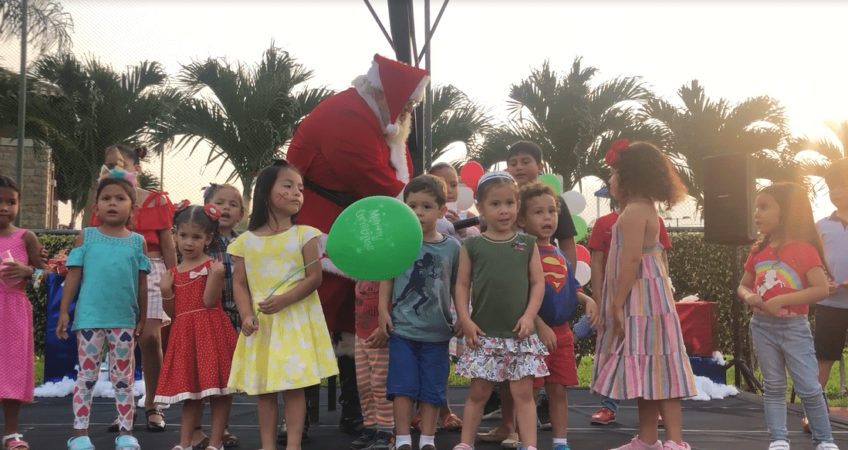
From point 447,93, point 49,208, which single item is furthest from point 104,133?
point 447,93

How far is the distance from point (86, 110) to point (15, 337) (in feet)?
25.1

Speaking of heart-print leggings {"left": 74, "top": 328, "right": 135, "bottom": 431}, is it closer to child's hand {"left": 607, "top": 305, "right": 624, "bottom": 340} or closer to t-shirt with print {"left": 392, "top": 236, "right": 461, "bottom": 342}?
t-shirt with print {"left": 392, "top": 236, "right": 461, "bottom": 342}

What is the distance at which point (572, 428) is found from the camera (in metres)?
4.21

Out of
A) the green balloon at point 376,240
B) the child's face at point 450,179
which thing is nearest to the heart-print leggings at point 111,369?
the green balloon at point 376,240

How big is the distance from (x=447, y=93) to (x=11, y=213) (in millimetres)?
9257

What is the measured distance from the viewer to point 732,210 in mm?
5578

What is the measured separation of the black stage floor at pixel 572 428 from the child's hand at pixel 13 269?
82cm

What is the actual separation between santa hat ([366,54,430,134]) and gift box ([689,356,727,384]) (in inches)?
136

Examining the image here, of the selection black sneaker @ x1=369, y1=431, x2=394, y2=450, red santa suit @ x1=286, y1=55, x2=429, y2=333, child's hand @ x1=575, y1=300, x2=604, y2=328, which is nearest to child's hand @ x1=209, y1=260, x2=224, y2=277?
red santa suit @ x1=286, y1=55, x2=429, y2=333

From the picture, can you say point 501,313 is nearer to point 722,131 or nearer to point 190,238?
point 190,238

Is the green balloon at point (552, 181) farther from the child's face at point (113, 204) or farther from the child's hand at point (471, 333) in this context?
the child's face at point (113, 204)

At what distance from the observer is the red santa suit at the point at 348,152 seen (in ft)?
11.7

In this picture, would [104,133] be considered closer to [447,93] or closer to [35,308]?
[35,308]

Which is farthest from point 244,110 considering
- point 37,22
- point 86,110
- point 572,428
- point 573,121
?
point 572,428
